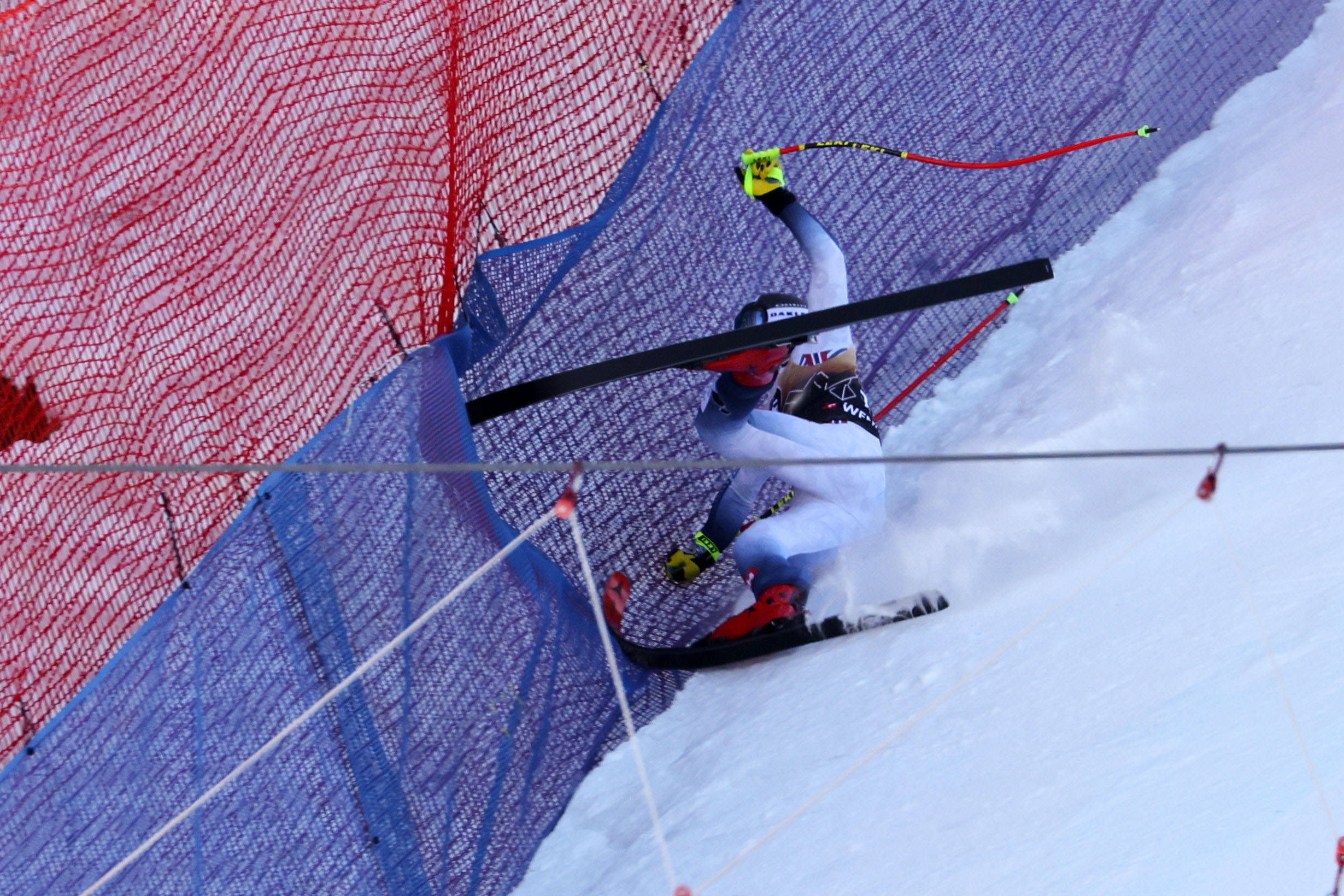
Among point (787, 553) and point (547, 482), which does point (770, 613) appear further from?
point (547, 482)

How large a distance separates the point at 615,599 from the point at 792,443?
48cm

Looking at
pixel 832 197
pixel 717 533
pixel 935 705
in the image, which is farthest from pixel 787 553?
pixel 832 197

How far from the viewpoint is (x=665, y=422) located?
9.59 ft

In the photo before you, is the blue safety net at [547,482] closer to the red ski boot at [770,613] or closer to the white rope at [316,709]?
the white rope at [316,709]

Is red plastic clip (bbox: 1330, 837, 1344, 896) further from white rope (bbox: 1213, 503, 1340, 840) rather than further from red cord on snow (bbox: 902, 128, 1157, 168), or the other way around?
red cord on snow (bbox: 902, 128, 1157, 168)

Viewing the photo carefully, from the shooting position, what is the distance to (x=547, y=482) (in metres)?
A: 2.80

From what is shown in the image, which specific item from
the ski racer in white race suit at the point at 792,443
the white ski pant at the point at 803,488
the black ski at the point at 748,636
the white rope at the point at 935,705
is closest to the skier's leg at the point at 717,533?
the ski racer in white race suit at the point at 792,443

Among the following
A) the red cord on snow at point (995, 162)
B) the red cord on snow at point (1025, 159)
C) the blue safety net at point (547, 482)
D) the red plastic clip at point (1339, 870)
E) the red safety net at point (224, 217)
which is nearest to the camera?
the red plastic clip at point (1339, 870)

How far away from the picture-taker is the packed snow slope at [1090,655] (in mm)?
1842

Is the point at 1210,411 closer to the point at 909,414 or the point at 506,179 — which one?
the point at 909,414

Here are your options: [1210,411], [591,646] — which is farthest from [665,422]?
[1210,411]

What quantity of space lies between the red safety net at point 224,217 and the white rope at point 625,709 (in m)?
0.66

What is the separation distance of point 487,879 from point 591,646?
466 millimetres

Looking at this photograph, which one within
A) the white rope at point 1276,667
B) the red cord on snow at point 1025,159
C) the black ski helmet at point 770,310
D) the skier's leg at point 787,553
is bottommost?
the white rope at point 1276,667
